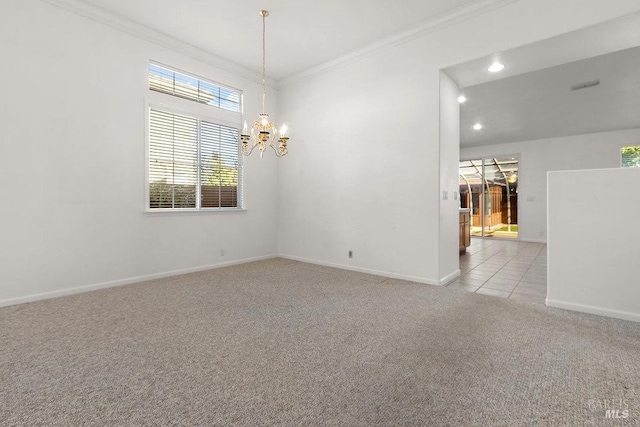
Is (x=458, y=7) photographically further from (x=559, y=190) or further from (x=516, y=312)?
(x=516, y=312)

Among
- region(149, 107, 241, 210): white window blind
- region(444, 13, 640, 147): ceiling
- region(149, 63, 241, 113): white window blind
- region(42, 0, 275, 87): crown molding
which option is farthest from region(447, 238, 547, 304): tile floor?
region(42, 0, 275, 87): crown molding

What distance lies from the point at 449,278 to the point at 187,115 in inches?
181

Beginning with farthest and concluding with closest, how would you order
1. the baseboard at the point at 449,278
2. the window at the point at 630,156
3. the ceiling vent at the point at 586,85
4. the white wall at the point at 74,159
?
the window at the point at 630,156, the ceiling vent at the point at 586,85, the baseboard at the point at 449,278, the white wall at the point at 74,159

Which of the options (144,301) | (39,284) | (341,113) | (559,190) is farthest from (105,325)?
(559,190)

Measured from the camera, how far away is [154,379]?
1.88 meters

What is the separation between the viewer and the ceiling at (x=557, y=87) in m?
3.34

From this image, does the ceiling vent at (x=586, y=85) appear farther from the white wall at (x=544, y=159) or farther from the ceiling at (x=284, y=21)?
the white wall at (x=544, y=159)

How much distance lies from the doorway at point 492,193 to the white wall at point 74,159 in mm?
9042

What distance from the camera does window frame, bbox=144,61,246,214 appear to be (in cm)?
433

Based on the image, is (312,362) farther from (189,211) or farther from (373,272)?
(189,211)

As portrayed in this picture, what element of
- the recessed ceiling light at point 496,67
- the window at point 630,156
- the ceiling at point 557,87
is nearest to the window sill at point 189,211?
the ceiling at point 557,87

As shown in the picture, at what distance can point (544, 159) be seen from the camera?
905 centimetres

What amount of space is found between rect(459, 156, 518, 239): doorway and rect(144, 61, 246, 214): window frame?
7.42m

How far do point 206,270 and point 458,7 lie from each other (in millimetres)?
5032
